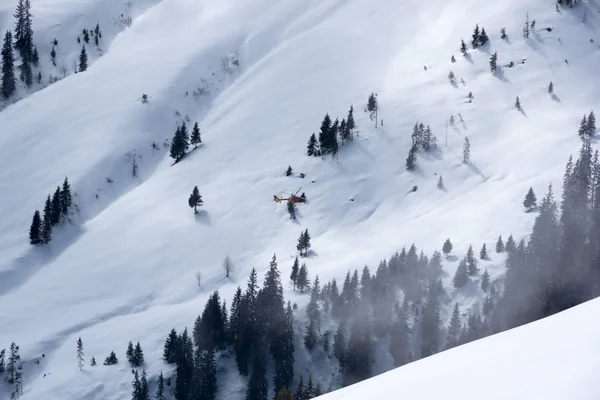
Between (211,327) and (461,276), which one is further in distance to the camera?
(211,327)

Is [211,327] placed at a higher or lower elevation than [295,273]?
lower

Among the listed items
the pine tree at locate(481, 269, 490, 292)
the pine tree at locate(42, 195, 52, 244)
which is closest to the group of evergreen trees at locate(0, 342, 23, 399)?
the pine tree at locate(42, 195, 52, 244)

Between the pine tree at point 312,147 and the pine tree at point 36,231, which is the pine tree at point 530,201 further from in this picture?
the pine tree at point 36,231

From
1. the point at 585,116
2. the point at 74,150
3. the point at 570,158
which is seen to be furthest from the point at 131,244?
the point at 585,116

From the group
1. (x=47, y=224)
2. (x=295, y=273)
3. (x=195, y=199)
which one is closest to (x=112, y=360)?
(x=295, y=273)

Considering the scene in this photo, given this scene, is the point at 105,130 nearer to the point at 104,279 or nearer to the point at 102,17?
the point at 104,279

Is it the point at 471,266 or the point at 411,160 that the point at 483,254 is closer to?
the point at 471,266

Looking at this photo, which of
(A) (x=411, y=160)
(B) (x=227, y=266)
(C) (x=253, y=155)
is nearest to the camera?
(B) (x=227, y=266)
